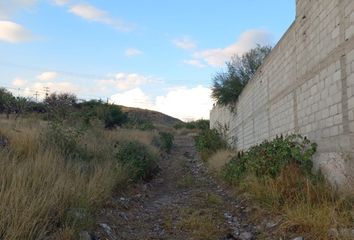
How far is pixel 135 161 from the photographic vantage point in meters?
13.1

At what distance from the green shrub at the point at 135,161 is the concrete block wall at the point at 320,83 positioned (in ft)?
13.8

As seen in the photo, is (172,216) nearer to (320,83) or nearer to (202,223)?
(202,223)

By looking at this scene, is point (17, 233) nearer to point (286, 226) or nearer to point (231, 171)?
point (286, 226)

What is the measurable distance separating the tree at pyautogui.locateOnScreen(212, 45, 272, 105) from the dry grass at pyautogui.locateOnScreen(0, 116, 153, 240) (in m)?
17.1

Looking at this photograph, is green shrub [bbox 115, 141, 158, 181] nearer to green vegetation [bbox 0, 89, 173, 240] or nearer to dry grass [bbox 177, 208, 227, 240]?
green vegetation [bbox 0, 89, 173, 240]

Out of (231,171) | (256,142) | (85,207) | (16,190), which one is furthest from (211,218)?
(256,142)

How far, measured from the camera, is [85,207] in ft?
23.9

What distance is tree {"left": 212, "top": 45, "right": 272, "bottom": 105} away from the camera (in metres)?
26.9

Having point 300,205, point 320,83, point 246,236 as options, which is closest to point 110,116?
point 320,83

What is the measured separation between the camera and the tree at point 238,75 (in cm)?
2694

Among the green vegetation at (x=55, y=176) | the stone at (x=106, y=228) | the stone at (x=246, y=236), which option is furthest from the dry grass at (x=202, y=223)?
the green vegetation at (x=55, y=176)

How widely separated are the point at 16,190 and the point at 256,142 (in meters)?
13.1

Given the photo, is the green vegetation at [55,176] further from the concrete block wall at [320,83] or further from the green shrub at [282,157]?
the concrete block wall at [320,83]

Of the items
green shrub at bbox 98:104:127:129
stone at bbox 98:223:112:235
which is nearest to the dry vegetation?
stone at bbox 98:223:112:235
